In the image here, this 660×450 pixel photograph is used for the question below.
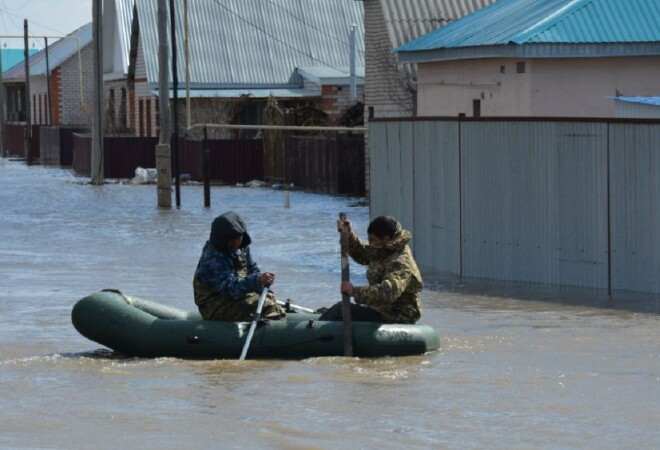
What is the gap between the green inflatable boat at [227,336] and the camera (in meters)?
14.8

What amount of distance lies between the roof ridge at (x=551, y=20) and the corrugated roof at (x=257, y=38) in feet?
88.7

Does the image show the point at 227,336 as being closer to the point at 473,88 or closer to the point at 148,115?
the point at 473,88

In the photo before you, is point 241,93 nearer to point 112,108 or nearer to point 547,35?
point 112,108

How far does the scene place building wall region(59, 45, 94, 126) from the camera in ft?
258

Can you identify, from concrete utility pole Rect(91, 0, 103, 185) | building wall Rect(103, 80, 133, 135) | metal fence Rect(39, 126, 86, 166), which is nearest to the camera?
concrete utility pole Rect(91, 0, 103, 185)

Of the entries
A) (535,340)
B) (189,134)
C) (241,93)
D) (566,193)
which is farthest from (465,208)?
(241,93)

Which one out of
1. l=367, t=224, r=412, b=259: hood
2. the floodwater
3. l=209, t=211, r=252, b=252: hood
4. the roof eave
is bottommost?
the floodwater

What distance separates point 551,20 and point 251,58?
95.8ft

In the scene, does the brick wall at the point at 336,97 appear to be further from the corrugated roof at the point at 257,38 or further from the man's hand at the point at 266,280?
the man's hand at the point at 266,280

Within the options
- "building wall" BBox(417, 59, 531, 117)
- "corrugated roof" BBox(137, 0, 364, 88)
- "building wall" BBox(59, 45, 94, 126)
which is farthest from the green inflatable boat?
→ "building wall" BBox(59, 45, 94, 126)

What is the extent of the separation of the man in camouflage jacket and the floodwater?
48cm

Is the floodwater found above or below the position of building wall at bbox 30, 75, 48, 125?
below

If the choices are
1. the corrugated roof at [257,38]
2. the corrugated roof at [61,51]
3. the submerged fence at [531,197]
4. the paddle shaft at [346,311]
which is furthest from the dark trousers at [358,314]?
the corrugated roof at [61,51]

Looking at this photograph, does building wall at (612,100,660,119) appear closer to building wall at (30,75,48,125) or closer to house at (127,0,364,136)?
house at (127,0,364,136)
